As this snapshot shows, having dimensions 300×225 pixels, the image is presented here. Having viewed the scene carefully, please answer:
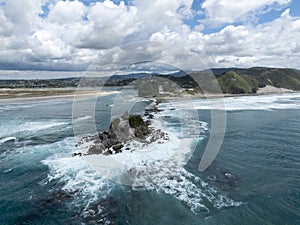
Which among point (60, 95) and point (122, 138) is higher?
point (122, 138)

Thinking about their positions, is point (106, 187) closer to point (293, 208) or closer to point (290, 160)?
point (293, 208)

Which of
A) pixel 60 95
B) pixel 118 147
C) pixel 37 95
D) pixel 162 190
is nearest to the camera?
pixel 162 190

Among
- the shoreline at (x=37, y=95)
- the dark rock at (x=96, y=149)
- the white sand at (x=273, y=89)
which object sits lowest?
the shoreline at (x=37, y=95)

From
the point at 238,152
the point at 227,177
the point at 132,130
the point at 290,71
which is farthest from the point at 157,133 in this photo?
the point at 290,71

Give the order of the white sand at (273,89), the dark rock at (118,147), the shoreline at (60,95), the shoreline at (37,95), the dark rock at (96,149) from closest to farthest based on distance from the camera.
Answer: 1. the dark rock at (96,149)
2. the dark rock at (118,147)
3. the shoreline at (60,95)
4. the shoreline at (37,95)
5. the white sand at (273,89)

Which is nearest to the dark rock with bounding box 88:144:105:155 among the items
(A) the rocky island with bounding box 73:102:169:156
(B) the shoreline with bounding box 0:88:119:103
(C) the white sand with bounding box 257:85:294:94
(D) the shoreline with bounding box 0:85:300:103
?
(A) the rocky island with bounding box 73:102:169:156

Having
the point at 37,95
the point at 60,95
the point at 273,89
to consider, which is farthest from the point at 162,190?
the point at 273,89

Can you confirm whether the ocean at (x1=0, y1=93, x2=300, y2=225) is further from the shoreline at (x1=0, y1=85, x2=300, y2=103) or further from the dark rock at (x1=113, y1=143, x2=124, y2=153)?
the shoreline at (x1=0, y1=85, x2=300, y2=103)

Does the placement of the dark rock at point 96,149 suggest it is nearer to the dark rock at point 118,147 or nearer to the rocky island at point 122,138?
the rocky island at point 122,138

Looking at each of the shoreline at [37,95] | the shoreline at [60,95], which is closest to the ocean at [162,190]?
the shoreline at [60,95]

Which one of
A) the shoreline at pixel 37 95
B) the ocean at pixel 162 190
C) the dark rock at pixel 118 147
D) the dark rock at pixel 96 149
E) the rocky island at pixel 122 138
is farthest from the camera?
the shoreline at pixel 37 95

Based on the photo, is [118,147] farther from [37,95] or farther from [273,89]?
[273,89]
